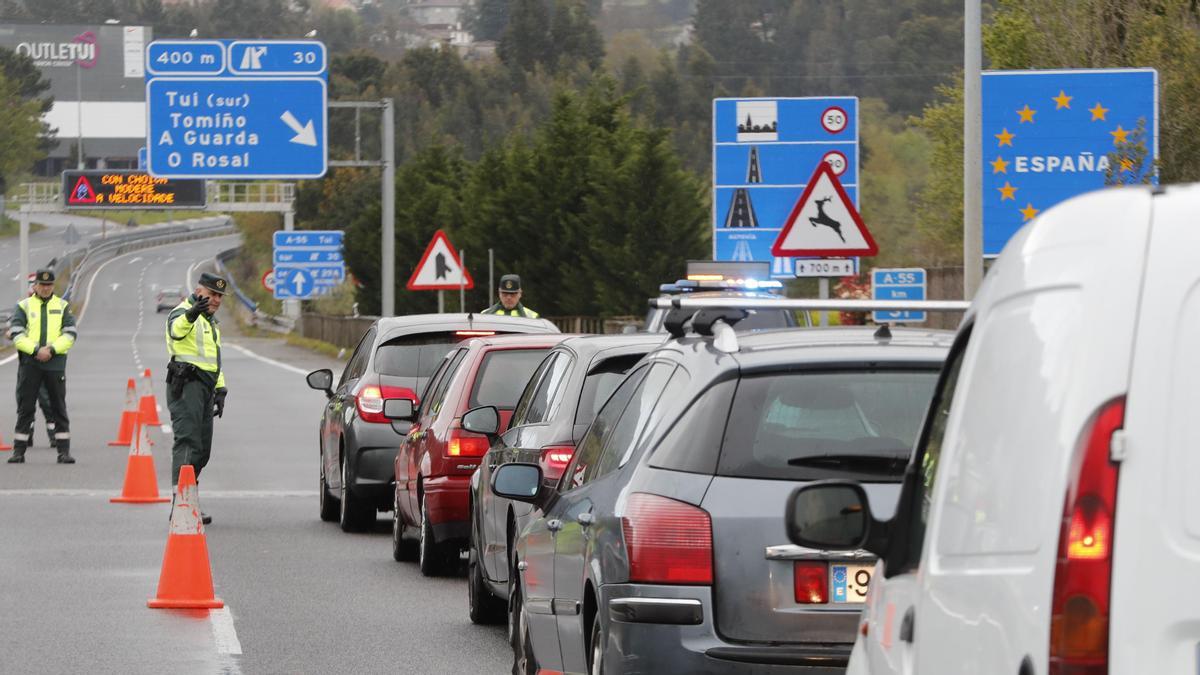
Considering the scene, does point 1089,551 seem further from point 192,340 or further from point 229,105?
point 229,105

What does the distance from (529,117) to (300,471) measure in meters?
134

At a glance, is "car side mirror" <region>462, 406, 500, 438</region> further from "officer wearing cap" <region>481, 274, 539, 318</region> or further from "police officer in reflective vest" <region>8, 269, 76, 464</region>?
"police officer in reflective vest" <region>8, 269, 76, 464</region>

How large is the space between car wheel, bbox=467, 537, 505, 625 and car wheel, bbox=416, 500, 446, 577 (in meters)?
1.65

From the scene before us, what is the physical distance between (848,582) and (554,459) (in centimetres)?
333

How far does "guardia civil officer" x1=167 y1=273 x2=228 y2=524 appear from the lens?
613 inches

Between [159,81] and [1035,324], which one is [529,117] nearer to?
[159,81]

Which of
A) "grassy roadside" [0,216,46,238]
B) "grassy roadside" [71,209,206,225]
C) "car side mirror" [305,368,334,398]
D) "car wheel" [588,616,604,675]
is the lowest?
"car wheel" [588,616,604,675]

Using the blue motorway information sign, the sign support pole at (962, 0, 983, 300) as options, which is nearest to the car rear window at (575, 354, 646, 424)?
the sign support pole at (962, 0, 983, 300)

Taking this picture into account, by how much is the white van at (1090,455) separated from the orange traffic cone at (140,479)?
1419 centimetres

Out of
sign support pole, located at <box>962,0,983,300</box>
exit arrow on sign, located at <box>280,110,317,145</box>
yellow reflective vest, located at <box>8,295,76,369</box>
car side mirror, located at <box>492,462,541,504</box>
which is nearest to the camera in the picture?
car side mirror, located at <box>492,462,541,504</box>

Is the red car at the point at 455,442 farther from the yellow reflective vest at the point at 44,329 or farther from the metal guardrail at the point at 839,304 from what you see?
the yellow reflective vest at the point at 44,329

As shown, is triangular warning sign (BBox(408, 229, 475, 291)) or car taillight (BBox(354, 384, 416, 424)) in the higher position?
triangular warning sign (BBox(408, 229, 475, 291))

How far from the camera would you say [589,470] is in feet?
24.1

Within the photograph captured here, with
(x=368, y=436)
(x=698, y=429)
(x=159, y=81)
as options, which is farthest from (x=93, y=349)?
(x=698, y=429)
